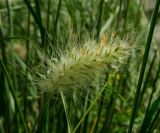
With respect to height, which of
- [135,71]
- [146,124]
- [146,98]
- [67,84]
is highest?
[67,84]

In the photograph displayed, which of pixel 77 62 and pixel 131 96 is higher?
pixel 77 62

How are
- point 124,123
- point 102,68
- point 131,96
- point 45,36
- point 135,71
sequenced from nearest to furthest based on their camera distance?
point 102,68, point 45,36, point 124,123, point 131,96, point 135,71

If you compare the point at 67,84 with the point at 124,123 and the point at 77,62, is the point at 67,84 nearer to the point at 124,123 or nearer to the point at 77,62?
the point at 77,62

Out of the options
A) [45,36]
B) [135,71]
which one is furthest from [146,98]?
[45,36]

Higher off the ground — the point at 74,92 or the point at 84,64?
the point at 84,64

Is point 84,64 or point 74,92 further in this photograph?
point 74,92

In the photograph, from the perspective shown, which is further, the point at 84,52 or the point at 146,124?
the point at 146,124

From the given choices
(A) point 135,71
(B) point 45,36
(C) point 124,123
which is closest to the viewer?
(B) point 45,36

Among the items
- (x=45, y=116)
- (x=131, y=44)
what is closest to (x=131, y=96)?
(x=45, y=116)
